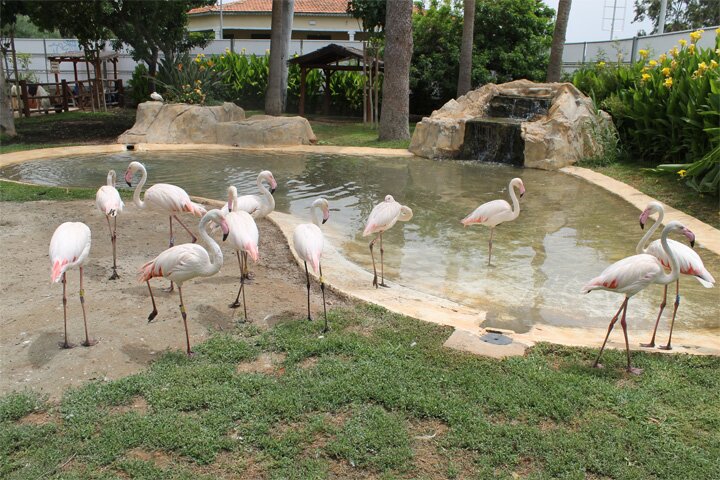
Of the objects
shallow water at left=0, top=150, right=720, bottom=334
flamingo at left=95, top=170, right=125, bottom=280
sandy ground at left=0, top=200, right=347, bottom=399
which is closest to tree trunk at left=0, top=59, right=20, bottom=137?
shallow water at left=0, top=150, right=720, bottom=334

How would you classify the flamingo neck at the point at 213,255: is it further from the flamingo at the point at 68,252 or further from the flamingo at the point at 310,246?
the flamingo at the point at 68,252

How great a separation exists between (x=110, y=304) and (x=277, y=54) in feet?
56.8

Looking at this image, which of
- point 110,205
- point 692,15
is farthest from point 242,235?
point 692,15

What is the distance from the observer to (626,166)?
45.4 ft

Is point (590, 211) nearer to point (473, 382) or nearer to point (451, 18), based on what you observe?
point (473, 382)

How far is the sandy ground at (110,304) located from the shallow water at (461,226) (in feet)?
3.69

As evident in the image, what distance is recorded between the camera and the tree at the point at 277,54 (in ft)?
69.3

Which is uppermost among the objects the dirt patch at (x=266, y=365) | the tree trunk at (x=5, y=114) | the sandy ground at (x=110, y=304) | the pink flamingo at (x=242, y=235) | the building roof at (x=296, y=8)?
the building roof at (x=296, y=8)

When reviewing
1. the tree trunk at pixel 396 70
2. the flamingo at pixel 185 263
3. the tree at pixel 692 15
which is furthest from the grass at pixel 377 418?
the tree at pixel 692 15

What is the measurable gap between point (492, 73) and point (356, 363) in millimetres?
19596

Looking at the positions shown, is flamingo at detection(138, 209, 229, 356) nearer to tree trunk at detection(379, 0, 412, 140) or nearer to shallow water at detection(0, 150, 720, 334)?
shallow water at detection(0, 150, 720, 334)

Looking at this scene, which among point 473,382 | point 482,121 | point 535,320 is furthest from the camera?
point 482,121

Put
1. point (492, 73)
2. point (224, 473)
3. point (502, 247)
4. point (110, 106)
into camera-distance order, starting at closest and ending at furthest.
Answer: point (224, 473) → point (502, 247) → point (492, 73) → point (110, 106)

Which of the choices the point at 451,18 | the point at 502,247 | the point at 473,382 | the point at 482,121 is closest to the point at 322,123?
the point at 451,18
